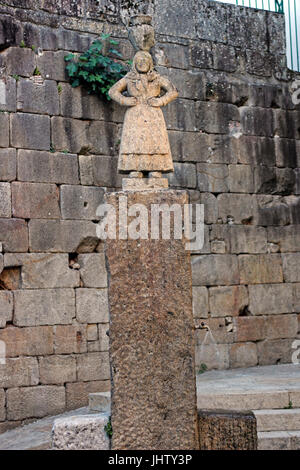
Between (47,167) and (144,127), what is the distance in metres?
3.62

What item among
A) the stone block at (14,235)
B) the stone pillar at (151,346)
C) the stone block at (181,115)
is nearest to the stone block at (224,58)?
the stone block at (181,115)

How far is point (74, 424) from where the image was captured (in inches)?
185

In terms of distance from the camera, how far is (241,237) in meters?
10.2

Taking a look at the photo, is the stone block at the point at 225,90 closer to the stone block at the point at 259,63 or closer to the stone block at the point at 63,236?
the stone block at the point at 259,63

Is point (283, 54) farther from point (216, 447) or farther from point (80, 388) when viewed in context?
point (216, 447)

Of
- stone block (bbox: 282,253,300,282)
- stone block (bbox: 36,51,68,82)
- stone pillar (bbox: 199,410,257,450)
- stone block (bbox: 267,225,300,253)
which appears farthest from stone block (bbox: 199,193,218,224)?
stone pillar (bbox: 199,410,257,450)

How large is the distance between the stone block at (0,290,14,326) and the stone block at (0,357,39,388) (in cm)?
46

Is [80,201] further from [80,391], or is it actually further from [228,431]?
[228,431]

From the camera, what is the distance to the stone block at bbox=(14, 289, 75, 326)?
8.38 metres

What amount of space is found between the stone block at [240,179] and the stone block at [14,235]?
3.25m

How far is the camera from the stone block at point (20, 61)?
868cm

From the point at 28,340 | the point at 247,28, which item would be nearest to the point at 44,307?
the point at 28,340

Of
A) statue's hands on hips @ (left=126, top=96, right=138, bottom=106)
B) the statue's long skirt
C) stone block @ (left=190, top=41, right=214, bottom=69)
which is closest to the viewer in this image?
the statue's long skirt

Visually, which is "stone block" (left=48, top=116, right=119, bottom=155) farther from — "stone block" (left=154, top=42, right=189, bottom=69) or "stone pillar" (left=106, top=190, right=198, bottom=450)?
"stone pillar" (left=106, top=190, right=198, bottom=450)
